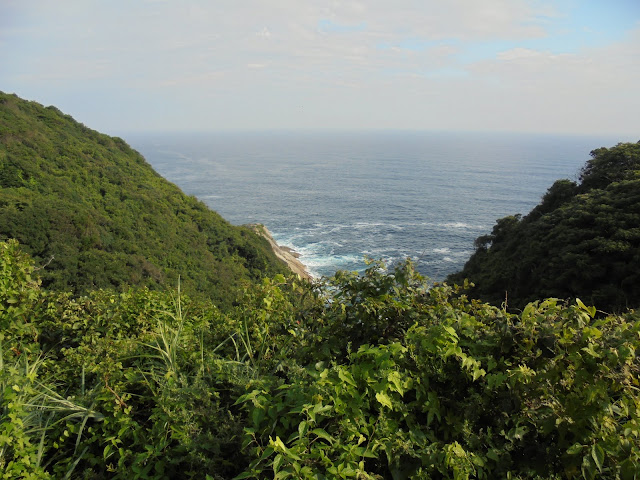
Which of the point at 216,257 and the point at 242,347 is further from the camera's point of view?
the point at 216,257

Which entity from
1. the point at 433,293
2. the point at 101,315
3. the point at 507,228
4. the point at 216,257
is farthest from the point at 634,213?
the point at 216,257

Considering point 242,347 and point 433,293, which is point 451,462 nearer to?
point 433,293

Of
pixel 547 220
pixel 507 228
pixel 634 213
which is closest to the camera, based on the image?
pixel 634 213

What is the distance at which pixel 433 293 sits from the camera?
3549 mm

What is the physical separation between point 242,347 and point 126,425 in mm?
1223

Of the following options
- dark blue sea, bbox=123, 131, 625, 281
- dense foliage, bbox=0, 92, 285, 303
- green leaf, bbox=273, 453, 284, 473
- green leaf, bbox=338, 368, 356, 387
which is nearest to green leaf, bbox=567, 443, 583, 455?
green leaf, bbox=338, 368, 356, 387

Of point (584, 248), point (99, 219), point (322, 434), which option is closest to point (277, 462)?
point (322, 434)

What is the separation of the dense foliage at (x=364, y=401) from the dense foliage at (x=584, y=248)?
15617mm

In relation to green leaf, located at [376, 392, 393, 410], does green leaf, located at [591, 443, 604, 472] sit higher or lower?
lower

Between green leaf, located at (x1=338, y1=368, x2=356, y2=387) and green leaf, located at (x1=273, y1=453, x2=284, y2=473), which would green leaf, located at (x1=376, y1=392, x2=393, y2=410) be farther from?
green leaf, located at (x1=273, y1=453, x2=284, y2=473)

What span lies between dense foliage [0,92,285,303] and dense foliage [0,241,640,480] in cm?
1373

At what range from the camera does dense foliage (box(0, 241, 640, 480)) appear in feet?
7.73

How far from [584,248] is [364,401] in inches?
860

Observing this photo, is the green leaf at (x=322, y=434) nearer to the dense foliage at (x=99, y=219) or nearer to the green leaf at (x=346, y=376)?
the green leaf at (x=346, y=376)
